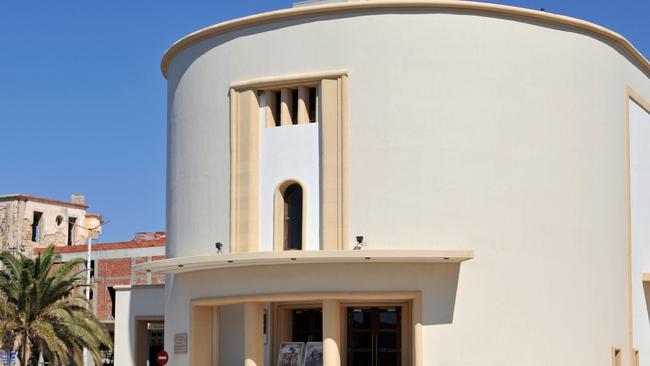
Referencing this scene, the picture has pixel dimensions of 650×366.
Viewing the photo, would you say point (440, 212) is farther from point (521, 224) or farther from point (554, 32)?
point (554, 32)

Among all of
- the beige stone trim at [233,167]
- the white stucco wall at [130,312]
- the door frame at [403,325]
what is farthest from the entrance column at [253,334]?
the white stucco wall at [130,312]

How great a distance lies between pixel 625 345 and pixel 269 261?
10.2 m

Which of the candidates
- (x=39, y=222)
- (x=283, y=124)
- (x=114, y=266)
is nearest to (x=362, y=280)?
(x=283, y=124)

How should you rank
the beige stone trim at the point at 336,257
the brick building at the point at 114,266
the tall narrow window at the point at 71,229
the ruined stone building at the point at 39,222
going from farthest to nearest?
the tall narrow window at the point at 71,229, the ruined stone building at the point at 39,222, the brick building at the point at 114,266, the beige stone trim at the point at 336,257

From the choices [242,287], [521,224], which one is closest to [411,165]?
[521,224]

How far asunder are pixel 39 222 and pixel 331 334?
44.5 m

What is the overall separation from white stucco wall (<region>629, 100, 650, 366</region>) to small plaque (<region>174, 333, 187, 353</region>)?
12.4 m

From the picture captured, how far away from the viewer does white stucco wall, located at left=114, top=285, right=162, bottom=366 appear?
3572cm

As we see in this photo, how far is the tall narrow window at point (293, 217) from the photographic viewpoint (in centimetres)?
2942

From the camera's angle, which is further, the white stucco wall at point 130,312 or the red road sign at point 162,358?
the white stucco wall at point 130,312

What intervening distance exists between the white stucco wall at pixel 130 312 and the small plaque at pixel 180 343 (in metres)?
4.60

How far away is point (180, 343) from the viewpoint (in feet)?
101

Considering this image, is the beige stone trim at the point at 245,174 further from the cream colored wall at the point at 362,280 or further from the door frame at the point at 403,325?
the door frame at the point at 403,325

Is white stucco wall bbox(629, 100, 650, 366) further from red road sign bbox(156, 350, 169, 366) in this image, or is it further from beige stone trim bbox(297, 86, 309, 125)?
red road sign bbox(156, 350, 169, 366)
